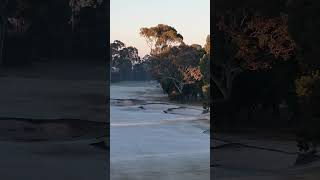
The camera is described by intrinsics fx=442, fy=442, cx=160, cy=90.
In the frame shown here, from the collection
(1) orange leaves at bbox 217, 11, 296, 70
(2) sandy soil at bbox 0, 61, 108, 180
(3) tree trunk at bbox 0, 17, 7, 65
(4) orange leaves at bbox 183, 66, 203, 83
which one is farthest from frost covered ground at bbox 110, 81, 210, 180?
(3) tree trunk at bbox 0, 17, 7, 65

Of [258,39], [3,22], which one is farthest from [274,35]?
[3,22]

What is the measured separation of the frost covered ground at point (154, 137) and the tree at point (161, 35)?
76 centimetres

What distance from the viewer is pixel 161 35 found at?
7605 millimetres

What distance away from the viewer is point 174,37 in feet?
25.2

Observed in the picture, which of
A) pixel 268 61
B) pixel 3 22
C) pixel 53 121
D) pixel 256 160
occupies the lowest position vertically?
pixel 256 160

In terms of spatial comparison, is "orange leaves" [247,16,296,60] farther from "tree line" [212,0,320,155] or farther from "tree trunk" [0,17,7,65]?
"tree trunk" [0,17,7,65]

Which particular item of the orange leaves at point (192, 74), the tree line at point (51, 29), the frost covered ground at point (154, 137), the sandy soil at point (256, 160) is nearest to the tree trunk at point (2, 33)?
the tree line at point (51, 29)

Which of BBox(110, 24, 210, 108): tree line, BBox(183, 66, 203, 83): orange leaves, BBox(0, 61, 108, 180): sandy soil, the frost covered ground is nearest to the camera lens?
BBox(0, 61, 108, 180): sandy soil

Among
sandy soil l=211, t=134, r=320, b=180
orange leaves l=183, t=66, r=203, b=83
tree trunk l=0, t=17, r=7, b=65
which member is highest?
tree trunk l=0, t=17, r=7, b=65

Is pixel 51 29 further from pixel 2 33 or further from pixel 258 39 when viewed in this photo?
pixel 258 39

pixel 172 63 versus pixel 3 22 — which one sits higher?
pixel 3 22

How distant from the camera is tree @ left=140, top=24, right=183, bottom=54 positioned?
733 cm

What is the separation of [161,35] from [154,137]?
6.23 feet

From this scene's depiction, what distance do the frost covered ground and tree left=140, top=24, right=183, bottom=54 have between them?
2.48 feet
